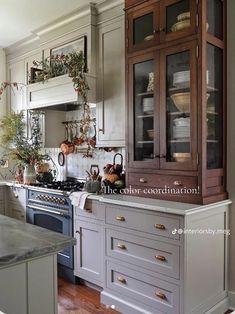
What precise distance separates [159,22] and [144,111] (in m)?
0.71

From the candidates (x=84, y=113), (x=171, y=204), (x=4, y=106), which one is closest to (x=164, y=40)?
(x=171, y=204)

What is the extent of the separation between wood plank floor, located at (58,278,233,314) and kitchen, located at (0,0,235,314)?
0.02 meters

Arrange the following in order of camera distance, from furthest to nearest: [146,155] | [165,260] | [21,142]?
1. [21,142]
2. [146,155]
3. [165,260]

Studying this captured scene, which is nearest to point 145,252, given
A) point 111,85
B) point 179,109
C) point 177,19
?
point 179,109

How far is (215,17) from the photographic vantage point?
2.39 m

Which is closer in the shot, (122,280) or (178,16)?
(178,16)

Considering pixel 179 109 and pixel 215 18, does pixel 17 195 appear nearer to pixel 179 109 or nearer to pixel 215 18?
pixel 179 109

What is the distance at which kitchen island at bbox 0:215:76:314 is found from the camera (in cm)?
113

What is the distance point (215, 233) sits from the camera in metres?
2.35

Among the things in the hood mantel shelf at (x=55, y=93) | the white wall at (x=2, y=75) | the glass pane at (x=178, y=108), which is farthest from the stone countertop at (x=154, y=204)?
the white wall at (x=2, y=75)

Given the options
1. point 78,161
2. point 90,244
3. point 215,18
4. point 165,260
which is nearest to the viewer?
point 165,260

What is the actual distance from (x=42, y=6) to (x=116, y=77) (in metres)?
1.14

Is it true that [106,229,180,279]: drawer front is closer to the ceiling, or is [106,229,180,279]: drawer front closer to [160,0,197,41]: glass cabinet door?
[160,0,197,41]: glass cabinet door

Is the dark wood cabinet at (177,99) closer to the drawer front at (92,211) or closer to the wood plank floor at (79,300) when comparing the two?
the drawer front at (92,211)
